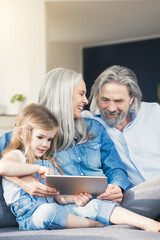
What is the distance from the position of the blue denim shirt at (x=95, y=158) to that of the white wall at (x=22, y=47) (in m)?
2.76

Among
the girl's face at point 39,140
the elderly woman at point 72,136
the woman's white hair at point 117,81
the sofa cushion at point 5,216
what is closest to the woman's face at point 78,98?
the elderly woman at point 72,136

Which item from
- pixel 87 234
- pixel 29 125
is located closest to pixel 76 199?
pixel 87 234

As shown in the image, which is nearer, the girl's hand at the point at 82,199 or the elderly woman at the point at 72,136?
the girl's hand at the point at 82,199

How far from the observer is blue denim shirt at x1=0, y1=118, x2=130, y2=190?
1.97 metres

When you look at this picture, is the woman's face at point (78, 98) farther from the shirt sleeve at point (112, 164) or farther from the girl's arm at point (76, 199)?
the girl's arm at point (76, 199)

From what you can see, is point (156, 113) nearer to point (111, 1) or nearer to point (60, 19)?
point (111, 1)

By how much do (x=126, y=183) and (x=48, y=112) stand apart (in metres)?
0.60

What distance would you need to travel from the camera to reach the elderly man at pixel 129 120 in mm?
2264

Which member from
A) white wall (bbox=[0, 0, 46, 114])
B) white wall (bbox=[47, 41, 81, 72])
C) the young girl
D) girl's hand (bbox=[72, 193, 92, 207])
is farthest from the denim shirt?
white wall (bbox=[47, 41, 81, 72])

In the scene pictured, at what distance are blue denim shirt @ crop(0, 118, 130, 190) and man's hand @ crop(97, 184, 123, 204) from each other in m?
0.09

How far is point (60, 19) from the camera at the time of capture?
19.5 ft

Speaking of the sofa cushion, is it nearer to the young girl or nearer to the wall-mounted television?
the young girl

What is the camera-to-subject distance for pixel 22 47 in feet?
15.8

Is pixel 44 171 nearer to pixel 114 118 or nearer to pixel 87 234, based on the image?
pixel 87 234
